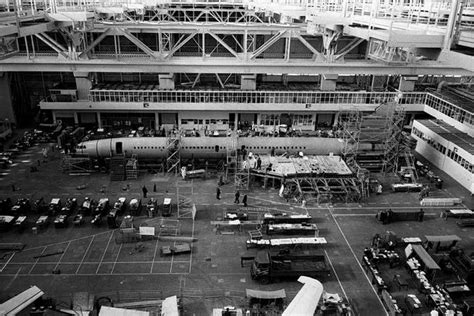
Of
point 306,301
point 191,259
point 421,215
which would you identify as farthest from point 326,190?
point 306,301

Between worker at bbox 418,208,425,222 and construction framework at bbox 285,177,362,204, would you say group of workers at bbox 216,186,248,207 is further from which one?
worker at bbox 418,208,425,222

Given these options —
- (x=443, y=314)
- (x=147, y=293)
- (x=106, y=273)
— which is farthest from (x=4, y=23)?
(x=443, y=314)

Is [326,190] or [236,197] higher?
[326,190]

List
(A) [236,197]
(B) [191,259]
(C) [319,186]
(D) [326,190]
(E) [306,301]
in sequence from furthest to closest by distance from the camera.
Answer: (C) [319,186] → (D) [326,190] → (A) [236,197] → (B) [191,259] → (E) [306,301]

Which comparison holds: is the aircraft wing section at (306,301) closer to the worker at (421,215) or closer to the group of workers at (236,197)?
the group of workers at (236,197)

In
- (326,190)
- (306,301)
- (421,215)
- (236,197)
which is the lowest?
(421,215)

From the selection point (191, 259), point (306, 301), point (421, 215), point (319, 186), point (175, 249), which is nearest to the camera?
point (306, 301)

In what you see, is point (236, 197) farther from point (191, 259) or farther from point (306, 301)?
point (306, 301)

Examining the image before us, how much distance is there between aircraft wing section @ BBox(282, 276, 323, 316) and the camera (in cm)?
2664

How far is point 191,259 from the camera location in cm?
3703

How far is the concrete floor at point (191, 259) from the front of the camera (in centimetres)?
3294

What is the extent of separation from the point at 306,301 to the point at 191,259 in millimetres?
12920

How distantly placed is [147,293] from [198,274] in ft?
15.4

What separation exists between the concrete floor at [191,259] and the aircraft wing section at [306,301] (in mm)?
4086
